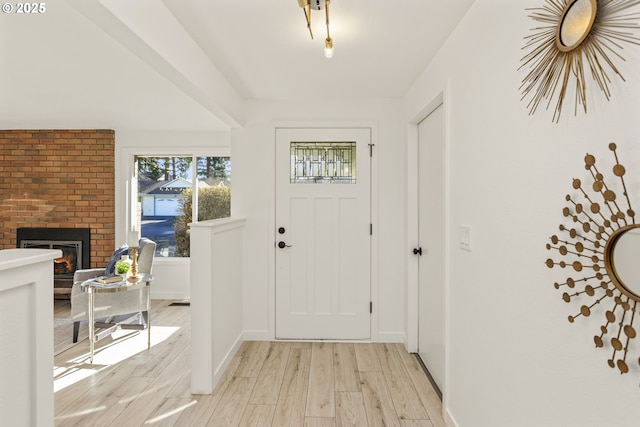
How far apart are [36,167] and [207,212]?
7.77 feet

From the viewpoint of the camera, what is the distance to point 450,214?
223 centimetres

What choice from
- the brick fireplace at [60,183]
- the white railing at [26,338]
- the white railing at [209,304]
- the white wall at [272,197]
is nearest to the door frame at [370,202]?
the white wall at [272,197]

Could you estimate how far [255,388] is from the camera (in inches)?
107

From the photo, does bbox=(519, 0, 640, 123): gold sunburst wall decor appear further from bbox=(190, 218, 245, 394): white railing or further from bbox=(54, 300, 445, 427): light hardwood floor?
bbox=(190, 218, 245, 394): white railing

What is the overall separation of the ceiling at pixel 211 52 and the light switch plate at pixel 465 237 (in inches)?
44.2

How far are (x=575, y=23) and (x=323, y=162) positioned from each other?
265 centimetres

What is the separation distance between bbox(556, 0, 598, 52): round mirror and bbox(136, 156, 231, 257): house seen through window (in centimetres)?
459

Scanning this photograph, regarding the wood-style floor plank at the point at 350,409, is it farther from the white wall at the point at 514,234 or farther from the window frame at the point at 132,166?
the window frame at the point at 132,166

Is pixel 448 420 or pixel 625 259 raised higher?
pixel 625 259

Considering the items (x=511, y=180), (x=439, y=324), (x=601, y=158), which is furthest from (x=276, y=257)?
(x=601, y=158)

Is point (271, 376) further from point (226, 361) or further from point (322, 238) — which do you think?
point (322, 238)

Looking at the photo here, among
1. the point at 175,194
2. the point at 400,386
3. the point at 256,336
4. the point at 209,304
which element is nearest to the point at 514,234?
the point at 400,386

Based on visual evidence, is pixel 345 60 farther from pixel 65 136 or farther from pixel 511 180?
pixel 65 136

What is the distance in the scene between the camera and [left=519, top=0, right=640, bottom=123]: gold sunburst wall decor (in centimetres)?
97
